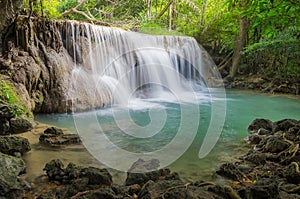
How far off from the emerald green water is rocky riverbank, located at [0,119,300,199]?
0.35 meters

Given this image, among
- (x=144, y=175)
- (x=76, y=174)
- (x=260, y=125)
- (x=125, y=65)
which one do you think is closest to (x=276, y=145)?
(x=260, y=125)

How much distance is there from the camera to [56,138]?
16.0ft

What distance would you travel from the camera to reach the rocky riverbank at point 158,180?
273cm

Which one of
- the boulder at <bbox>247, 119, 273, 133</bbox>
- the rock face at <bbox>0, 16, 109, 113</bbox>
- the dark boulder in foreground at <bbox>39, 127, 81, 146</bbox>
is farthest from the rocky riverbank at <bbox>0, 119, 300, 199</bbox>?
the rock face at <bbox>0, 16, 109, 113</bbox>

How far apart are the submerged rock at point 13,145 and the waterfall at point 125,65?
11.7ft

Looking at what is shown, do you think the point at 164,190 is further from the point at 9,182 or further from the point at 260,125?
the point at 260,125

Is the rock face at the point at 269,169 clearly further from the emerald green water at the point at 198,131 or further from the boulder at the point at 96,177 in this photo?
the boulder at the point at 96,177

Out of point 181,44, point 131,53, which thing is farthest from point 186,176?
point 181,44

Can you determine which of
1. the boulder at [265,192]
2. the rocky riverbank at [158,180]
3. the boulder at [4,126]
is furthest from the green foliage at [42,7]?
the boulder at [265,192]

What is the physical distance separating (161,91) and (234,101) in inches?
128

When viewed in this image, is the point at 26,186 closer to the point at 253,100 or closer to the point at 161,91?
the point at 161,91

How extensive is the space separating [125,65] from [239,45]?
27.6ft

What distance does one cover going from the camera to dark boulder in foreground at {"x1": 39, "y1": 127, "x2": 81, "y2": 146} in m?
4.74

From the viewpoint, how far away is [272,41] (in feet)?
38.2
